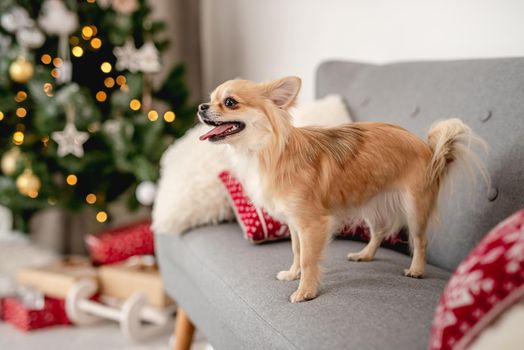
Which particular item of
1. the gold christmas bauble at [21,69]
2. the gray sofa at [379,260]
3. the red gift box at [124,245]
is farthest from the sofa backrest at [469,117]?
the gold christmas bauble at [21,69]

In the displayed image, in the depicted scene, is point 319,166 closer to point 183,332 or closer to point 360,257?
point 360,257

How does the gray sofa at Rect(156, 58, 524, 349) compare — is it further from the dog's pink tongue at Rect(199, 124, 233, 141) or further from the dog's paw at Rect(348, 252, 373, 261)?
the dog's pink tongue at Rect(199, 124, 233, 141)

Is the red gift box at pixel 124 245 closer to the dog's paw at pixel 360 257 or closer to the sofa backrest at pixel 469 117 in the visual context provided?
the sofa backrest at pixel 469 117

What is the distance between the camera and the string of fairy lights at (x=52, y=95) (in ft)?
9.32

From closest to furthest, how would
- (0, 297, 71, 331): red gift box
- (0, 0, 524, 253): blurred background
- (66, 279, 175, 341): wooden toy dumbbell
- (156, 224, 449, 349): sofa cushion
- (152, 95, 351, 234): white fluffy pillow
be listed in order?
(156, 224, 449, 349): sofa cushion
(152, 95, 351, 234): white fluffy pillow
(0, 0, 524, 253): blurred background
(66, 279, 175, 341): wooden toy dumbbell
(0, 297, 71, 331): red gift box

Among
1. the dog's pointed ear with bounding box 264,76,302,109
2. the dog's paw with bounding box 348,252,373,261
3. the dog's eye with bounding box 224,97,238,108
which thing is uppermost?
the dog's pointed ear with bounding box 264,76,302,109

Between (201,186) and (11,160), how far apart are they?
4.72ft

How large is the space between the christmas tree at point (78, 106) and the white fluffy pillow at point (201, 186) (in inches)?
34.1

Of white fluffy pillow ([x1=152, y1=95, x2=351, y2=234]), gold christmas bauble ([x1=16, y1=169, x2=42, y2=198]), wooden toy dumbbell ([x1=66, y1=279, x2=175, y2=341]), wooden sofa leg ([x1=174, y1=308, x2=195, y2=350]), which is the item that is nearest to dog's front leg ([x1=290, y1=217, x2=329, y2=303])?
white fluffy pillow ([x1=152, y1=95, x2=351, y2=234])

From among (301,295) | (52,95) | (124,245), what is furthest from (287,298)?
(52,95)

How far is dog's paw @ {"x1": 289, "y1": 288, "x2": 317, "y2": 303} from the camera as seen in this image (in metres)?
1.21

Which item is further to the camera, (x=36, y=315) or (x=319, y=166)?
(x=36, y=315)

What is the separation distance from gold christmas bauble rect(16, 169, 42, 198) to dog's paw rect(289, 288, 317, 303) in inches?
80.6

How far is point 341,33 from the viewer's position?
2.73m
